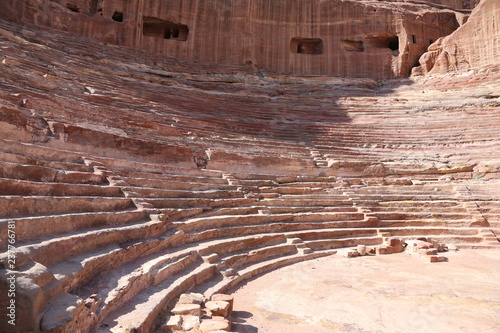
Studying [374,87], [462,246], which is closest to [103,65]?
[374,87]

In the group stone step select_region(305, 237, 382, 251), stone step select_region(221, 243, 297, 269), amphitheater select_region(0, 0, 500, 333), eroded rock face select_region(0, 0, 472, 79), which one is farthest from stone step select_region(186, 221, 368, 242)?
eroded rock face select_region(0, 0, 472, 79)

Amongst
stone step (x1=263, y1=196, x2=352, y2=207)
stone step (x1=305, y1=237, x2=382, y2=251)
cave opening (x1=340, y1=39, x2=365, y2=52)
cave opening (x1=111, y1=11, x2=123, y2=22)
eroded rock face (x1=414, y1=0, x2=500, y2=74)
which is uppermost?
cave opening (x1=111, y1=11, x2=123, y2=22)

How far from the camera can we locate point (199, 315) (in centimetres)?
382

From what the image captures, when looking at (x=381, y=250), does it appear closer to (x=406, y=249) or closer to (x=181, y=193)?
(x=406, y=249)

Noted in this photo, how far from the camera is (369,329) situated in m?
4.04

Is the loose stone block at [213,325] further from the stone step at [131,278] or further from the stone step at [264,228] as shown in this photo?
the stone step at [264,228]

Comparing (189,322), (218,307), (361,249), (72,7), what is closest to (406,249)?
(361,249)

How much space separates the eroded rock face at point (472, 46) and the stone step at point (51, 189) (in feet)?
57.4

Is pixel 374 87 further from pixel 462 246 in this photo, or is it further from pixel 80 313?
pixel 80 313

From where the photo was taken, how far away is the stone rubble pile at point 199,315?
A: 3533mm

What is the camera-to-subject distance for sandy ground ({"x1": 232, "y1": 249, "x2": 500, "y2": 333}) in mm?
4141

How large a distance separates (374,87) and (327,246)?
12.6m

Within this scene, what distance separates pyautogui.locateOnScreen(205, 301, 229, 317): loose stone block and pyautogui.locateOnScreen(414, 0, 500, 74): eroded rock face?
17.5 metres

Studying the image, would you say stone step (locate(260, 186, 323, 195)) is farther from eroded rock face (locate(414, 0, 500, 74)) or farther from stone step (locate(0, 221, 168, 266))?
eroded rock face (locate(414, 0, 500, 74))
